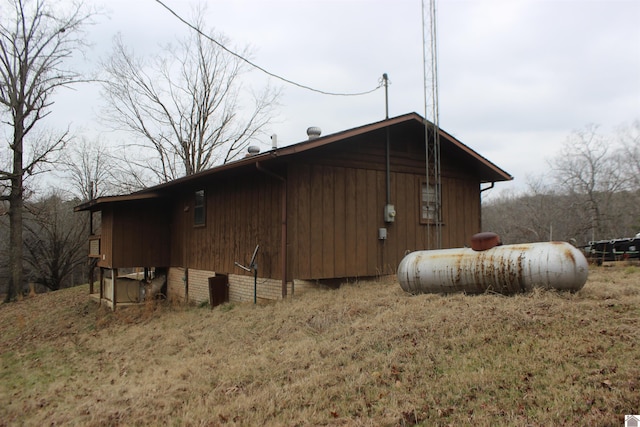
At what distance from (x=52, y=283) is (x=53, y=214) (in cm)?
392

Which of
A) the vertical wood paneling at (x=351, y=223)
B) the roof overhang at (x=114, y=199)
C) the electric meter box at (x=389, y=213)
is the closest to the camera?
the vertical wood paneling at (x=351, y=223)

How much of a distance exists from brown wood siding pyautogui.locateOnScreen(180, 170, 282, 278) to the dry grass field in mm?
1654

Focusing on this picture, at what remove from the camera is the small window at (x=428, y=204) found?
10750 millimetres

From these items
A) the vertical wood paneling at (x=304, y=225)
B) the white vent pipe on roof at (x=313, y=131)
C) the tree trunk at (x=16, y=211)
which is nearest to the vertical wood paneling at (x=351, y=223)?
the vertical wood paneling at (x=304, y=225)

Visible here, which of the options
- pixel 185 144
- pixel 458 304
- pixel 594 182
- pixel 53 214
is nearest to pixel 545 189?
pixel 594 182

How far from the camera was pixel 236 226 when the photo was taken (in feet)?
34.7

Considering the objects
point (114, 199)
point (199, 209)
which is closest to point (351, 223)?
point (199, 209)

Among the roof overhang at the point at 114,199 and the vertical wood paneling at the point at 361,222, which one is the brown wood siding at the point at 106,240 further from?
the vertical wood paneling at the point at 361,222

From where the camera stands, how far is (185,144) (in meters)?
25.6

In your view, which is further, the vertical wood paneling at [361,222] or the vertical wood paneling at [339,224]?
the vertical wood paneling at [361,222]

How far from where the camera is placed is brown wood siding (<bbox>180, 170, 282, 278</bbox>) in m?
9.33

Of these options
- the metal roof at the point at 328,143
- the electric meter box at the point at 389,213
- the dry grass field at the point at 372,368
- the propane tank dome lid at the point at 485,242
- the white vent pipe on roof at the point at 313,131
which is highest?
the white vent pipe on roof at the point at 313,131

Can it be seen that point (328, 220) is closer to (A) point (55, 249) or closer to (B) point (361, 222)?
(B) point (361, 222)

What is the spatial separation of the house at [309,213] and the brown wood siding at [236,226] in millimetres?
23
